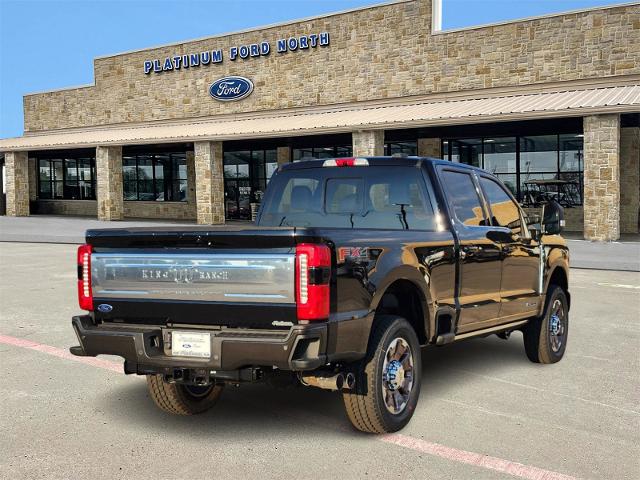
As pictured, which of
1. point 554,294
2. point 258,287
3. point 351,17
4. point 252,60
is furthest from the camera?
point 252,60

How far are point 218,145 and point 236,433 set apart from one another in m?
26.6

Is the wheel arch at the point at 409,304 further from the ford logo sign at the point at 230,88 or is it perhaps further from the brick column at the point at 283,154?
the ford logo sign at the point at 230,88

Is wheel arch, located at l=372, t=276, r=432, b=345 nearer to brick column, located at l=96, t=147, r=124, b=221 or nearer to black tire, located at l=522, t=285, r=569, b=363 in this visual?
black tire, located at l=522, t=285, r=569, b=363

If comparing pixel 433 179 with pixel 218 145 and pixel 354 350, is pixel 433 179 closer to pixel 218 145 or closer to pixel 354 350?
pixel 354 350

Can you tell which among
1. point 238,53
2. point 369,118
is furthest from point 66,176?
point 369,118

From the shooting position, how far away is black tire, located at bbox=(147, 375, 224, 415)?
5.09 m

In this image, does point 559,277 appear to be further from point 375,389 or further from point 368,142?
point 368,142

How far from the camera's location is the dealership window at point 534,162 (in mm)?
26234

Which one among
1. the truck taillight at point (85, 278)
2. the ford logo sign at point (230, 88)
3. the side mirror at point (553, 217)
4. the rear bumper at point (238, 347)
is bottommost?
the rear bumper at point (238, 347)

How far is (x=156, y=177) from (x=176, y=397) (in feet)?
116

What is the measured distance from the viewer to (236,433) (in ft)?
15.7

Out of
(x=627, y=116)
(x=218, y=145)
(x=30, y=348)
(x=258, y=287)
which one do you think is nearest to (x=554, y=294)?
(x=258, y=287)

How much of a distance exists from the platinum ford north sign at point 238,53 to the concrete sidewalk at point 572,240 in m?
8.94

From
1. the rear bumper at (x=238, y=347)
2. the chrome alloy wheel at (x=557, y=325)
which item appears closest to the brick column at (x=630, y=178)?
the chrome alloy wheel at (x=557, y=325)
